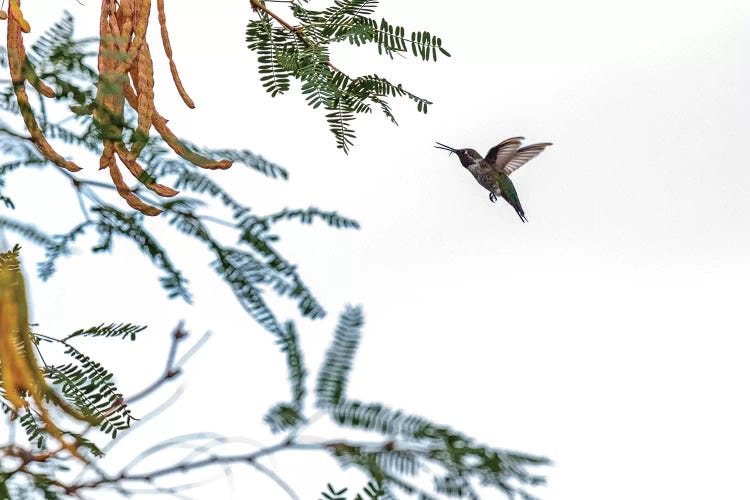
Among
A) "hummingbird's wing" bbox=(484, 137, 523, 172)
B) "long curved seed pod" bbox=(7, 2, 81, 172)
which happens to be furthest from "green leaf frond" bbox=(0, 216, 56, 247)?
"hummingbird's wing" bbox=(484, 137, 523, 172)

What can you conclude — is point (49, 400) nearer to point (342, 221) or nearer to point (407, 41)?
point (342, 221)

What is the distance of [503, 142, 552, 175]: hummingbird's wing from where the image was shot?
3119mm

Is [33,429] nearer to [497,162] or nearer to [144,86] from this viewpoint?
[144,86]

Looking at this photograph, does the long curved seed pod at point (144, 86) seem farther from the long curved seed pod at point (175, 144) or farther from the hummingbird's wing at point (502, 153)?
the hummingbird's wing at point (502, 153)

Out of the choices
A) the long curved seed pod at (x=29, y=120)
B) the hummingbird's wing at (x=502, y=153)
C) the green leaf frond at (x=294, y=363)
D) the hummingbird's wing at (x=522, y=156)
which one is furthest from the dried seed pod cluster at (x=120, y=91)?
the hummingbird's wing at (x=522, y=156)

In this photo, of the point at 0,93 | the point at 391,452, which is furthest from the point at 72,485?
the point at 0,93

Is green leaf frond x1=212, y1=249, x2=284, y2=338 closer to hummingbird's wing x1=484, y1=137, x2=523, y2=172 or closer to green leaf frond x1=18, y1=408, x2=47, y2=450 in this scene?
green leaf frond x1=18, y1=408, x2=47, y2=450

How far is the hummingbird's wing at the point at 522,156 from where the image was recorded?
3119mm

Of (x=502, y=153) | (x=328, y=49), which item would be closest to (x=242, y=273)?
(x=328, y=49)

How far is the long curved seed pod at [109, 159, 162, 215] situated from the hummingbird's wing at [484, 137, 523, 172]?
2.00 metres

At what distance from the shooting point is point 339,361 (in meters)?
0.73

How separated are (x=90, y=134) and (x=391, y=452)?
17.1 inches

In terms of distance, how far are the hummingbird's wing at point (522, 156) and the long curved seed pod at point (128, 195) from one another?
2132 mm

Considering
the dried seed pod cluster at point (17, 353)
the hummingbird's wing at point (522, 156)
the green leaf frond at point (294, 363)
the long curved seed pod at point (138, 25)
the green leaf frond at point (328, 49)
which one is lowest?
the dried seed pod cluster at point (17, 353)
